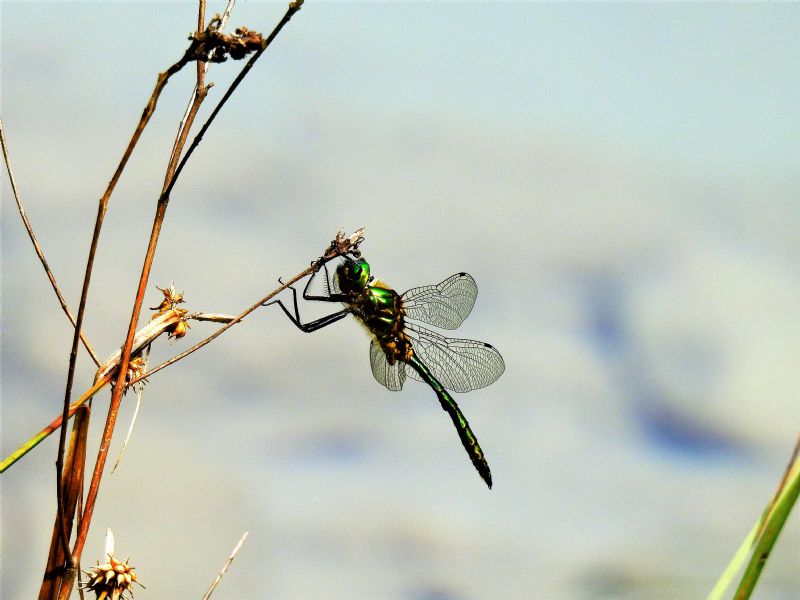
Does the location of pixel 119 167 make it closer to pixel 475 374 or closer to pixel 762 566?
pixel 762 566

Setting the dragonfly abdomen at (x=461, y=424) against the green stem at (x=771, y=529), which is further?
the dragonfly abdomen at (x=461, y=424)

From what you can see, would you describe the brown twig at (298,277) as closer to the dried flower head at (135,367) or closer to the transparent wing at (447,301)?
the dried flower head at (135,367)

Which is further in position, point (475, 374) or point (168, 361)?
point (475, 374)

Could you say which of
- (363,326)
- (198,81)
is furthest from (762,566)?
(363,326)

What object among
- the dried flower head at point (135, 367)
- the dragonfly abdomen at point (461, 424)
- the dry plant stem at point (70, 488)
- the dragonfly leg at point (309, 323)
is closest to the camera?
the dry plant stem at point (70, 488)

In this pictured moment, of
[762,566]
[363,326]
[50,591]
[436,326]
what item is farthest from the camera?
[436,326]

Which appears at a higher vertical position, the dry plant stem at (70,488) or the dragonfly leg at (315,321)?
the dragonfly leg at (315,321)

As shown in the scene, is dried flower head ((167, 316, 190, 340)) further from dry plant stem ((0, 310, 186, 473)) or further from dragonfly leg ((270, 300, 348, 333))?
dragonfly leg ((270, 300, 348, 333))

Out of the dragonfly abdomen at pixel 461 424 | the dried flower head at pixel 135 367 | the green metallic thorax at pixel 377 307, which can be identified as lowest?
the dried flower head at pixel 135 367

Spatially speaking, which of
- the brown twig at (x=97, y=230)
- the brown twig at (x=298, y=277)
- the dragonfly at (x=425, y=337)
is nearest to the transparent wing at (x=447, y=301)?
the dragonfly at (x=425, y=337)
